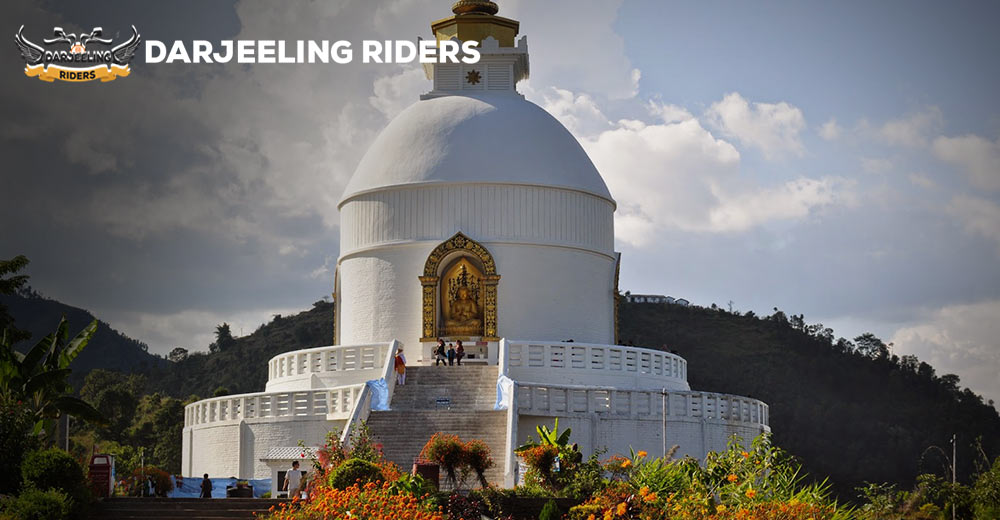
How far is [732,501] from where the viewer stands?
1867 cm

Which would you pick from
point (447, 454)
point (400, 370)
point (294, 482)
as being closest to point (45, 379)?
point (294, 482)

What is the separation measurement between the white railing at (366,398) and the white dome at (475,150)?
521cm

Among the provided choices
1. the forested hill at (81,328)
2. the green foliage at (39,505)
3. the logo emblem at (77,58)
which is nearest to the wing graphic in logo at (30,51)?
the logo emblem at (77,58)

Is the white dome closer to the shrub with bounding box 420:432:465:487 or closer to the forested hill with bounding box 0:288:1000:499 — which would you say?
the shrub with bounding box 420:432:465:487

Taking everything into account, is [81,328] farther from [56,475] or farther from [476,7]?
[56,475]

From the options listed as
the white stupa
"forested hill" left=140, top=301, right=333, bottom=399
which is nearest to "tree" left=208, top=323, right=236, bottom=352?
"forested hill" left=140, top=301, right=333, bottom=399

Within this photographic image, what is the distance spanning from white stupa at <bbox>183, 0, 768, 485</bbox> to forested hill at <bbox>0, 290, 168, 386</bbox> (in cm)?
4627

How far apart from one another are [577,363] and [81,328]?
177 feet

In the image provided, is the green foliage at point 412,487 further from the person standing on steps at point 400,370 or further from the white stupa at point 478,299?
the person standing on steps at point 400,370

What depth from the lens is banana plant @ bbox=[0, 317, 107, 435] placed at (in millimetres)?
24281

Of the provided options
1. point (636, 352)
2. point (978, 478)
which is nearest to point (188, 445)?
point (636, 352)

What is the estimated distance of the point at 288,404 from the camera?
100 ft

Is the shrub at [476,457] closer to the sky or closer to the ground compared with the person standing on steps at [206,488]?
closer to the sky

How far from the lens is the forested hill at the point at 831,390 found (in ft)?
209
